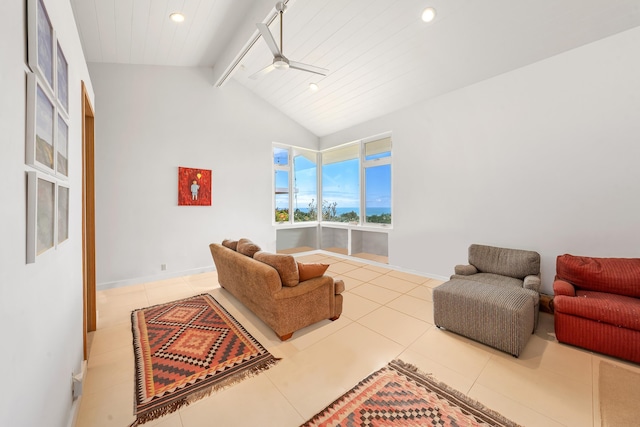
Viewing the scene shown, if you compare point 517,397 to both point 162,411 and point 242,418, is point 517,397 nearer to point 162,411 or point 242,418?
point 242,418

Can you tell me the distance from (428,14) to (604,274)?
11.1 feet

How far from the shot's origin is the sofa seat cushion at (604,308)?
6.86 feet

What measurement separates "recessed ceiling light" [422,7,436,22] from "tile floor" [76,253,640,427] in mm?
3563

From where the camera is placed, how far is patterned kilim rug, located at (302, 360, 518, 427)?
1.58 meters

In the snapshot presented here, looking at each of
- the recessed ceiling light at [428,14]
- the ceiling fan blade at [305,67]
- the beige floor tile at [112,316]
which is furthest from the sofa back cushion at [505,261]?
the beige floor tile at [112,316]

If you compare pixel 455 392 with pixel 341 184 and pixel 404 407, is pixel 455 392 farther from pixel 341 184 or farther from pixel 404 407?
pixel 341 184

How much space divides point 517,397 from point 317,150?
6.11m

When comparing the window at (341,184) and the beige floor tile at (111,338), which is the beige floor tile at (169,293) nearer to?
the beige floor tile at (111,338)

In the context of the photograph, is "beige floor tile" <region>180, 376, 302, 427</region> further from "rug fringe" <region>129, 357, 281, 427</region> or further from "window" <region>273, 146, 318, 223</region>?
"window" <region>273, 146, 318, 223</region>

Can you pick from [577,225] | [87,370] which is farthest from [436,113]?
[87,370]

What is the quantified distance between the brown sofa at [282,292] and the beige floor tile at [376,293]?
2.59 feet

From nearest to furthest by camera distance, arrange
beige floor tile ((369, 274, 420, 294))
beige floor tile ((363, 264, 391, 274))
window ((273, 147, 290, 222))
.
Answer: beige floor tile ((369, 274, 420, 294)), beige floor tile ((363, 264, 391, 274)), window ((273, 147, 290, 222))

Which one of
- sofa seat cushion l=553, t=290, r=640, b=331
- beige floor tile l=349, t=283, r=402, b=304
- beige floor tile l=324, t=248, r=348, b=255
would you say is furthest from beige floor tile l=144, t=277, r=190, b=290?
sofa seat cushion l=553, t=290, r=640, b=331

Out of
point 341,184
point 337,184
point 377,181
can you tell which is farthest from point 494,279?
point 337,184
